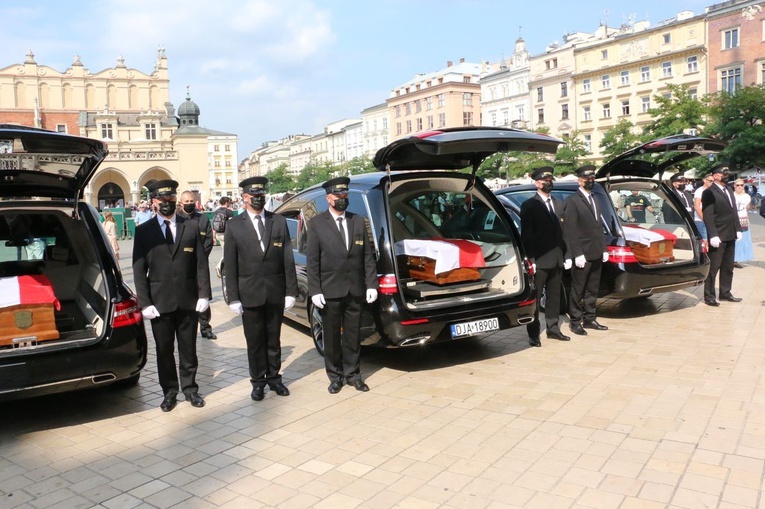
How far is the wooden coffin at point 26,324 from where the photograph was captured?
5.23 meters

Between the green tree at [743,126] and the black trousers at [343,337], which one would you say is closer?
the black trousers at [343,337]

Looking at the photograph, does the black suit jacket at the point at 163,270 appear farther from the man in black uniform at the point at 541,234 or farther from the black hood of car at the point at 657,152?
the black hood of car at the point at 657,152

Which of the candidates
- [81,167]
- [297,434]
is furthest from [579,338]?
[81,167]

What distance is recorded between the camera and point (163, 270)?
558cm

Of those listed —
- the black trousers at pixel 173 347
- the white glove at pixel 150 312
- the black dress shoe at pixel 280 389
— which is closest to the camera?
the white glove at pixel 150 312

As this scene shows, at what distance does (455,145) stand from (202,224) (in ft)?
12.4

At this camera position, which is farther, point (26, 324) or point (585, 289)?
point (585, 289)

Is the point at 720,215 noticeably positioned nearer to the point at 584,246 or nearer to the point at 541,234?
the point at 584,246

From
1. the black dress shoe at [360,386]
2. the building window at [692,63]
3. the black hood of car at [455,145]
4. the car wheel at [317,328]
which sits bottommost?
the black dress shoe at [360,386]

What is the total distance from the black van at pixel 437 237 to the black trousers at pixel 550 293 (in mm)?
608

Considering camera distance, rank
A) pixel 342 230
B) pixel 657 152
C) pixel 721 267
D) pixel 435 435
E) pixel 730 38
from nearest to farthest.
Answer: pixel 435 435
pixel 342 230
pixel 657 152
pixel 721 267
pixel 730 38

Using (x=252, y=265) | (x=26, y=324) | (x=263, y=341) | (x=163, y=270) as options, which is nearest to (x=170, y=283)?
(x=163, y=270)

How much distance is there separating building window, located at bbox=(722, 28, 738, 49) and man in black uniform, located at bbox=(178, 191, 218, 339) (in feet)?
197

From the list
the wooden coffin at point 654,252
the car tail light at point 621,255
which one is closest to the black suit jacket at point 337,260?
the car tail light at point 621,255
